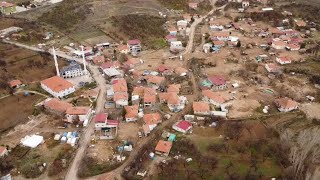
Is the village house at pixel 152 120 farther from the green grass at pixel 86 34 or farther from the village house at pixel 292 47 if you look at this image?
the village house at pixel 292 47

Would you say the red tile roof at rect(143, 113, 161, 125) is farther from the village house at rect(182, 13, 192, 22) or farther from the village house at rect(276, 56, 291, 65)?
the village house at rect(182, 13, 192, 22)

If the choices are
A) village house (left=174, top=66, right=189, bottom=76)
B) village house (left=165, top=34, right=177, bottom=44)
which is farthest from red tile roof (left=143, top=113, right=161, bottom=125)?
village house (left=165, top=34, right=177, bottom=44)

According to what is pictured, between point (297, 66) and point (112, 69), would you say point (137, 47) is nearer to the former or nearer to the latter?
point (112, 69)

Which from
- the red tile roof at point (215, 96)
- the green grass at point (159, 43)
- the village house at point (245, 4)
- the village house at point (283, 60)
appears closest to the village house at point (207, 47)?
the green grass at point (159, 43)

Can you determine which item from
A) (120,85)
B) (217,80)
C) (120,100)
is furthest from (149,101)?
(217,80)

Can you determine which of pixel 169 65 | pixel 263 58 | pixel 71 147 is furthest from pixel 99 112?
pixel 263 58

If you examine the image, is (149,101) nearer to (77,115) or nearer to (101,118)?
(101,118)
